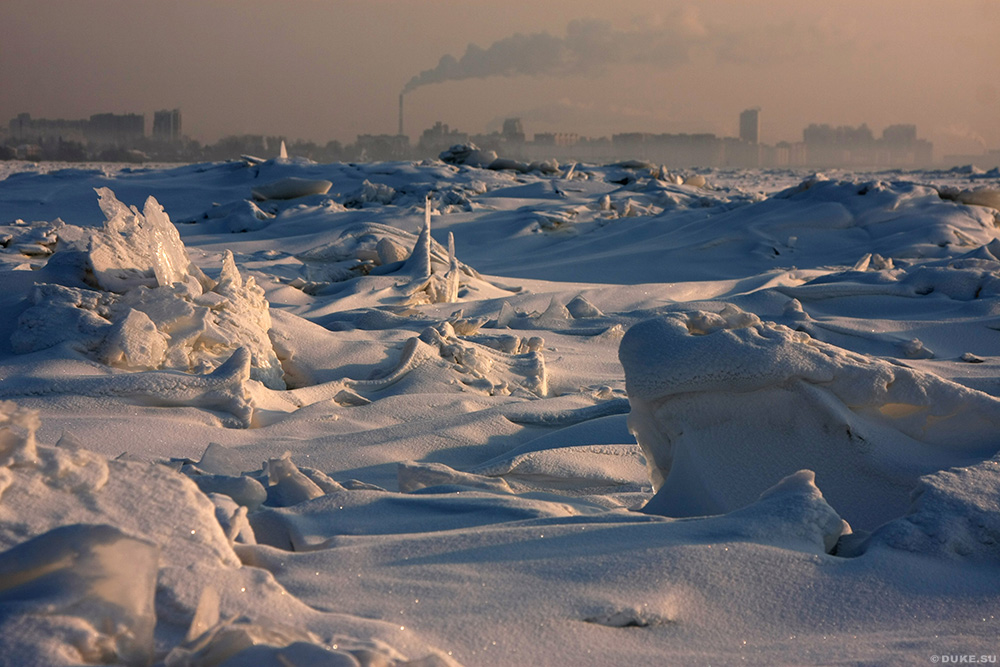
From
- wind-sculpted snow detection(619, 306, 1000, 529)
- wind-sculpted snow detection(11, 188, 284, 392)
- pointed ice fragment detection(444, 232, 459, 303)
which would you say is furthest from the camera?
pointed ice fragment detection(444, 232, 459, 303)

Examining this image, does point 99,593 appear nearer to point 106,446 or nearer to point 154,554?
point 154,554

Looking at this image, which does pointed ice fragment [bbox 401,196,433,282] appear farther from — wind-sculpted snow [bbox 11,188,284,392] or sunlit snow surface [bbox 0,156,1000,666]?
wind-sculpted snow [bbox 11,188,284,392]

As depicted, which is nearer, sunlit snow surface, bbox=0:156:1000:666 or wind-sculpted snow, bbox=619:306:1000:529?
sunlit snow surface, bbox=0:156:1000:666

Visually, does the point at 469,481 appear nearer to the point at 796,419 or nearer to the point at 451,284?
the point at 796,419

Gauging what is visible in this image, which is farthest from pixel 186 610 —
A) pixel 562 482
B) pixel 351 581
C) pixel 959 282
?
pixel 959 282

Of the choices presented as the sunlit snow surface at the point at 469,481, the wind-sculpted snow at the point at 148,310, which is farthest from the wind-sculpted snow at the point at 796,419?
the wind-sculpted snow at the point at 148,310

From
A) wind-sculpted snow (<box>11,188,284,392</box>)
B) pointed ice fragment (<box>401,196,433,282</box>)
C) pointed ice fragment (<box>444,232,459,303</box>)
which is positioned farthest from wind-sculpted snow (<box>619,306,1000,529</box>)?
pointed ice fragment (<box>401,196,433,282</box>)

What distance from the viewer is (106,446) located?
232 centimetres

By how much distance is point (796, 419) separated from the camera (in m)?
1.92

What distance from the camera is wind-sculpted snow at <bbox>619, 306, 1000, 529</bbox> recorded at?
6.11 feet

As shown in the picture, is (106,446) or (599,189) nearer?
(106,446)

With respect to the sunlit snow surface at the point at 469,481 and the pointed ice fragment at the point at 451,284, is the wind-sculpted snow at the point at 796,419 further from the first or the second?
the pointed ice fragment at the point at 451,284

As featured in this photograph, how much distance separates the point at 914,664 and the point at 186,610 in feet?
3.16

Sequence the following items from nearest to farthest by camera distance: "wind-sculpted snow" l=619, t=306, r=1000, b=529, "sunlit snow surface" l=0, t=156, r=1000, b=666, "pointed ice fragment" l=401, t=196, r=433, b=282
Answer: "sunlit snow surface" l=0, t=156, r=1000, b=666, "wind-sculpted snow" l=619, t=306, r=1000, b=529, "pointed ice fragment" l=401, t=196, r=433, b=282
